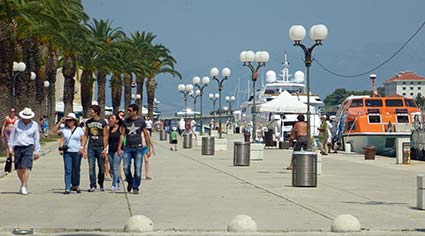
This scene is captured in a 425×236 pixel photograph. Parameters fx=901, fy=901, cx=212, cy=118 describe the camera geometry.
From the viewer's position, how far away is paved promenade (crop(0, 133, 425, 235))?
1308cm

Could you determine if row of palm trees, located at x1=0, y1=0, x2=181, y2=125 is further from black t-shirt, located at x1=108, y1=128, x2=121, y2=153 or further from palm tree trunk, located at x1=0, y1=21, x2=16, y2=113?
black t-shirt, located at x1=108, y1=128, x2=121, y2=153

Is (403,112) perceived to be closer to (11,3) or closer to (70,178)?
(11,3)

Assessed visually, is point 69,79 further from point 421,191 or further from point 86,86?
point 421,191

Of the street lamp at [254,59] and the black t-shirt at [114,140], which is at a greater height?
the street lamp at [254,59]

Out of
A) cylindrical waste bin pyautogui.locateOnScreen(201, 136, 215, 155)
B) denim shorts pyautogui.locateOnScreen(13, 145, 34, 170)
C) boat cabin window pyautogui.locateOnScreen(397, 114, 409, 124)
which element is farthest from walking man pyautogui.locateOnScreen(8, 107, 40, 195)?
boat cabin window pyautogui.locateOnScreen(397, 114, 409, 124)

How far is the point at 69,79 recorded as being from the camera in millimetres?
68625

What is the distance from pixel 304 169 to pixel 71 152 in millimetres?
5434

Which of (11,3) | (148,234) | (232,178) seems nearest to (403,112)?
(11,3)

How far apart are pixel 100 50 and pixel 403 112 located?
27.4 m

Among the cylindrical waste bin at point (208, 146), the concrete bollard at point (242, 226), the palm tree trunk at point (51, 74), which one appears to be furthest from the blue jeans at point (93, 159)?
the palm tree trunk at point (51, 74)

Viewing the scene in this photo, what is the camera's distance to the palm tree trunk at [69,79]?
6469cm

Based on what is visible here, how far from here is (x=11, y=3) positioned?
34.4 meters

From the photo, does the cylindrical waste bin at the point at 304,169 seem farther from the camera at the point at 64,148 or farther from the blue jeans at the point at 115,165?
the camera at the point at 64,148

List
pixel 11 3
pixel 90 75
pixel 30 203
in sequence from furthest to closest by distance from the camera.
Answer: pixel 90 75
pixel 11 3
pixel 30 203
